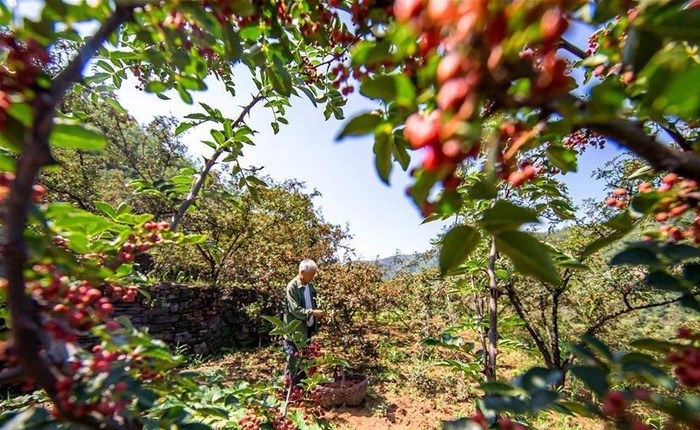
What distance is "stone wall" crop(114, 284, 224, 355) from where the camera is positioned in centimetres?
711

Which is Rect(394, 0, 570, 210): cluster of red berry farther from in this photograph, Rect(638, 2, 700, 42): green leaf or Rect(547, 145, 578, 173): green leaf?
Rect(547, 145, 578, 173): green leaf

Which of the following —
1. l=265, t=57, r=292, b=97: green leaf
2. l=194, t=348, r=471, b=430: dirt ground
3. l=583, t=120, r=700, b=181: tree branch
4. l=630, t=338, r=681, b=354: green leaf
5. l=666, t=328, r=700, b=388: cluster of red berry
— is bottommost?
l=194, t=348, r=471, b=430: dirt ground

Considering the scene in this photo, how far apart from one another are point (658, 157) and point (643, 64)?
0.50 ft

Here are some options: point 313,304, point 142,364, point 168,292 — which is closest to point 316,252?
point 168,292

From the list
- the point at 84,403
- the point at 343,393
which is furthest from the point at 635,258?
the point at 343,393

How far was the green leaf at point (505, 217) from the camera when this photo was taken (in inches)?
20.4

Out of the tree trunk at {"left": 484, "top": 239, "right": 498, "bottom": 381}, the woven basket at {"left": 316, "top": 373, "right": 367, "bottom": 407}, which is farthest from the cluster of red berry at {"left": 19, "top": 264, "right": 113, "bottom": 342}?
the woven basket at {"left": 316, "top": 373, "right": 367, "bottom": 407}

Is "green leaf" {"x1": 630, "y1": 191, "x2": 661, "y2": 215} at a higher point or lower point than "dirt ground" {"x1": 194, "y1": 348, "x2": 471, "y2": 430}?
higher

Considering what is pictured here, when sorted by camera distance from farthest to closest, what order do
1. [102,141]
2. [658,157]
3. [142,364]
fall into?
[142,364] < [102,141] < [658,157]

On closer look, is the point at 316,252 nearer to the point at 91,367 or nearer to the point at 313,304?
the point at 313,304

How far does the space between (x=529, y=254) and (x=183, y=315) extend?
28.6 ft

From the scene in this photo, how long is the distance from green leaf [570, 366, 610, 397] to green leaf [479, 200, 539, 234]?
284 millimetres

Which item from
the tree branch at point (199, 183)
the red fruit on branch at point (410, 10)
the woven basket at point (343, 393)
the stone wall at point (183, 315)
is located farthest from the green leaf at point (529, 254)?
the stone wall at point (183, 315)

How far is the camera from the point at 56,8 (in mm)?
572
